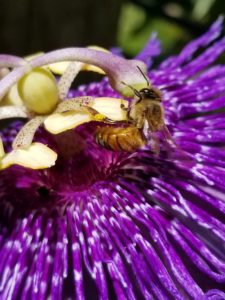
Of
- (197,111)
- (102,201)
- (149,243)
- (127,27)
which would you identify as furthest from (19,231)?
(127,27)

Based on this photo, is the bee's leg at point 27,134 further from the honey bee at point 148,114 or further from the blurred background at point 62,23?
the blurred background at point 62,23

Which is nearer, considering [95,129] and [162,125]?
[162,125]

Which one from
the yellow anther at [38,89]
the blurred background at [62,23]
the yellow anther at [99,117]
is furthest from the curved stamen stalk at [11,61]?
the blurred background at [62,23]

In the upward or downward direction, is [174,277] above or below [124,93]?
below

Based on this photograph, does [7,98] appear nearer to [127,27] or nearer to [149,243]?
[149,243]

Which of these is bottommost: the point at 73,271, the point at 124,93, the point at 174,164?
the point at 73,271

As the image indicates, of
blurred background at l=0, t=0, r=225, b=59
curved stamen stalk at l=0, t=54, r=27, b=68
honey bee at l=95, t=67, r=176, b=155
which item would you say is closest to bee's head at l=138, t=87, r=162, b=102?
honey bee at l=95, t=67, r=176, b=155
